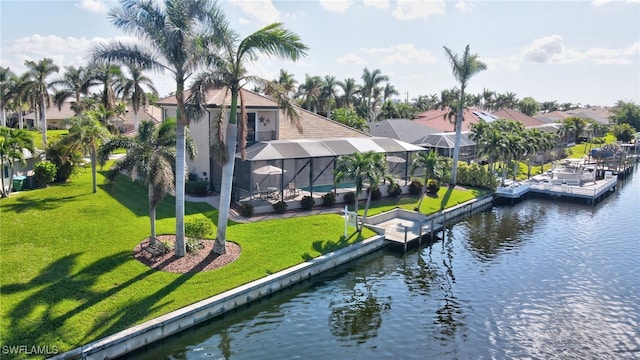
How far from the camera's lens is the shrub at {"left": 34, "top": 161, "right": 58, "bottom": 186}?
91.3ft

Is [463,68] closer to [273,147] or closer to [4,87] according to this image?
[273,147]

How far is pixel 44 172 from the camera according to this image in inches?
1098

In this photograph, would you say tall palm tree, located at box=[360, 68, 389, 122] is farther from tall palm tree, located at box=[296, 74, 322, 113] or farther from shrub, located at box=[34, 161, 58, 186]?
shrub, located at box=[34, 161, 58, 186]

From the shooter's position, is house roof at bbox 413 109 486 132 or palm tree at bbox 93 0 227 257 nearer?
palm tree at bbox 93 0 227 257

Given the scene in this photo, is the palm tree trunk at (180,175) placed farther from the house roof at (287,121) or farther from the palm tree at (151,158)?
the house roof at (287,121)

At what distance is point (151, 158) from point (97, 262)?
4728 mm

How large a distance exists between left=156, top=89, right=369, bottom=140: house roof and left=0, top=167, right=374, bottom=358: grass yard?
7.90 m

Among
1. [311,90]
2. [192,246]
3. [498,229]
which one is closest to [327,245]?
[192,246]

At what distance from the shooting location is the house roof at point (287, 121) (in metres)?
30.2

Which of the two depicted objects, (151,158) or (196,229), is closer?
(151,158)

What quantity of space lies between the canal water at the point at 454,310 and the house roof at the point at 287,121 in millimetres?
11657

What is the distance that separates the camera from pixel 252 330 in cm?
1547

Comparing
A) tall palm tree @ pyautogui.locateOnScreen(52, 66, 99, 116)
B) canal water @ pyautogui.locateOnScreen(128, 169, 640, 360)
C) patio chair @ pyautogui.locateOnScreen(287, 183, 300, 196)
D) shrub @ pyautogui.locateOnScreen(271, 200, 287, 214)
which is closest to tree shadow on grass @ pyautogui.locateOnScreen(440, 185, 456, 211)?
canal water @ pyautogui.locateOnScreen(128, 169, 640, 360)

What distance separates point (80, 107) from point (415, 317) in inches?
1557
